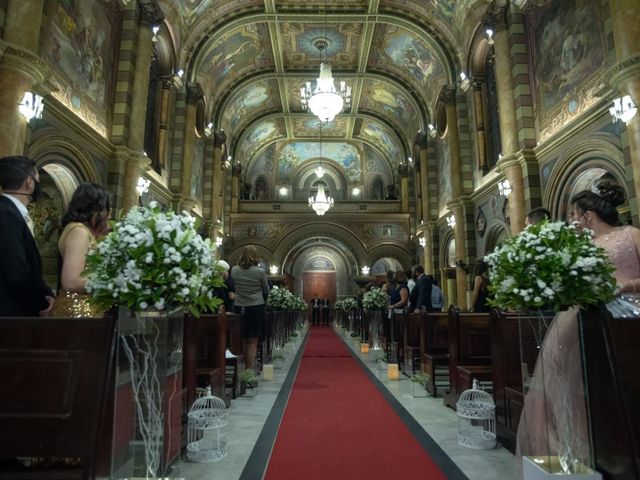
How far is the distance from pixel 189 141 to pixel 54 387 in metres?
14.5

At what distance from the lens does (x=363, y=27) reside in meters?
16.3

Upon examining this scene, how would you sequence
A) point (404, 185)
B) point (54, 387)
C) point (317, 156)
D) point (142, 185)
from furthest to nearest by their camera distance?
point (317, 156), point (404, 185), point (142, 185), point (54, 387)

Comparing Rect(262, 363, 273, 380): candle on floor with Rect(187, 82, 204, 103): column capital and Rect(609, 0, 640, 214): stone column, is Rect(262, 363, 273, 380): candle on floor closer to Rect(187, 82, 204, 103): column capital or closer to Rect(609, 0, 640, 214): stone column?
Rect(609, 0, 640, 214): stone column

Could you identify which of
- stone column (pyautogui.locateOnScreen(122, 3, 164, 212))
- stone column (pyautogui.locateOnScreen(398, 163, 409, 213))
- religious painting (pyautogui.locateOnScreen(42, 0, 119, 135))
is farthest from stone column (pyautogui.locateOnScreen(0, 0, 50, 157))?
stone column (pyautogui.locateOnScreen(398, 163, 409, 213))

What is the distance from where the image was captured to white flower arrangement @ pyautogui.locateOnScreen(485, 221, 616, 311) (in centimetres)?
226

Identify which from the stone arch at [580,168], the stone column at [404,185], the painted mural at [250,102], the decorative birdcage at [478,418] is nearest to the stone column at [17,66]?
the decorative birdcage at [478,418]

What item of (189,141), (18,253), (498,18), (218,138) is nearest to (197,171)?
(218,138)

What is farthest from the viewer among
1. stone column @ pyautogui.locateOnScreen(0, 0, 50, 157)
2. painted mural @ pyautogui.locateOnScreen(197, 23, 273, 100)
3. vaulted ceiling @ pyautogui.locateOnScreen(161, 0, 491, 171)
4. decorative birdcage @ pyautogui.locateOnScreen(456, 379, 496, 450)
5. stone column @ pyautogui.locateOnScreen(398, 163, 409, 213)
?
stone column @ pyautogui.locateOnScreen(398, 163, 409, 213)

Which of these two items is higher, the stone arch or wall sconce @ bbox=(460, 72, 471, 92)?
wall sconce @ bbox=(460, 72, 471, 92)

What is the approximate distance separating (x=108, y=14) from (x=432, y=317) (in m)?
10.1

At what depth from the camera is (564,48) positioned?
9.38m

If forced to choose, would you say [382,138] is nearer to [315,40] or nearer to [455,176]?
[315,40]

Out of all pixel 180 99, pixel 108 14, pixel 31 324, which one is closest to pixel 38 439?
pixel 31 324

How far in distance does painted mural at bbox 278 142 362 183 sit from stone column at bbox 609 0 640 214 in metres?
20.7
